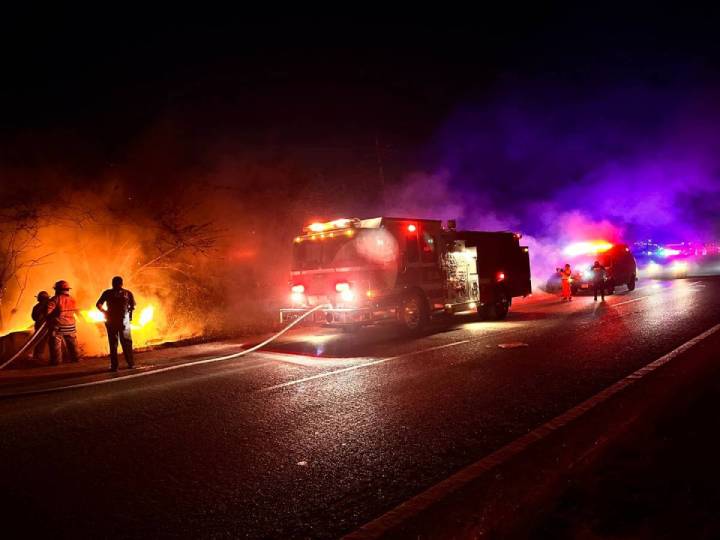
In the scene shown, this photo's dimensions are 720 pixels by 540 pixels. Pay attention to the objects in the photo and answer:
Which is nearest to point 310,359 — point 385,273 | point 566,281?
point 385,273

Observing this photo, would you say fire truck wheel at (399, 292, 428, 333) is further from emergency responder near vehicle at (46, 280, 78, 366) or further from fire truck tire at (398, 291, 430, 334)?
emergency responder near vehicle at (46, 280, 78, 366)

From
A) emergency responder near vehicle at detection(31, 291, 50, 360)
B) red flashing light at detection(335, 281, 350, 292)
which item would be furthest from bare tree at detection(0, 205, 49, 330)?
red flashing light at detection(335, 281, 350, 292)

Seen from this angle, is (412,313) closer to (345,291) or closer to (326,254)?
(345,291)

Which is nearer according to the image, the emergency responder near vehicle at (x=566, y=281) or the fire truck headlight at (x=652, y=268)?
the emergency responder near vehicle at (x=566, y=281)

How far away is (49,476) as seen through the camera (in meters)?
3.92

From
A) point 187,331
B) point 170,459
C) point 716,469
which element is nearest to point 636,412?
point 716,469

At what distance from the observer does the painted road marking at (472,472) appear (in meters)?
2.89

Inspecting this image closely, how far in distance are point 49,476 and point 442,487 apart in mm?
2997

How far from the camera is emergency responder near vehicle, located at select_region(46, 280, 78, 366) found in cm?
973

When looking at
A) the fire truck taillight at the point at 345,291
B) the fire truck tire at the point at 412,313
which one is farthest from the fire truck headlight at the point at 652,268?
the fire truck taillight at the point at 345,291

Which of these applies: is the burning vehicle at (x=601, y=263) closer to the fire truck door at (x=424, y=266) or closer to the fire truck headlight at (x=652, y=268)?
the fire truck door at (x=424, y=266)

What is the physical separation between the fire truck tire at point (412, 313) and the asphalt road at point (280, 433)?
2.32 m

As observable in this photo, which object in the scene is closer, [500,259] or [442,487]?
[442,487]

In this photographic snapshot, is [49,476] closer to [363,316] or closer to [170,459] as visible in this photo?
[170,459]
